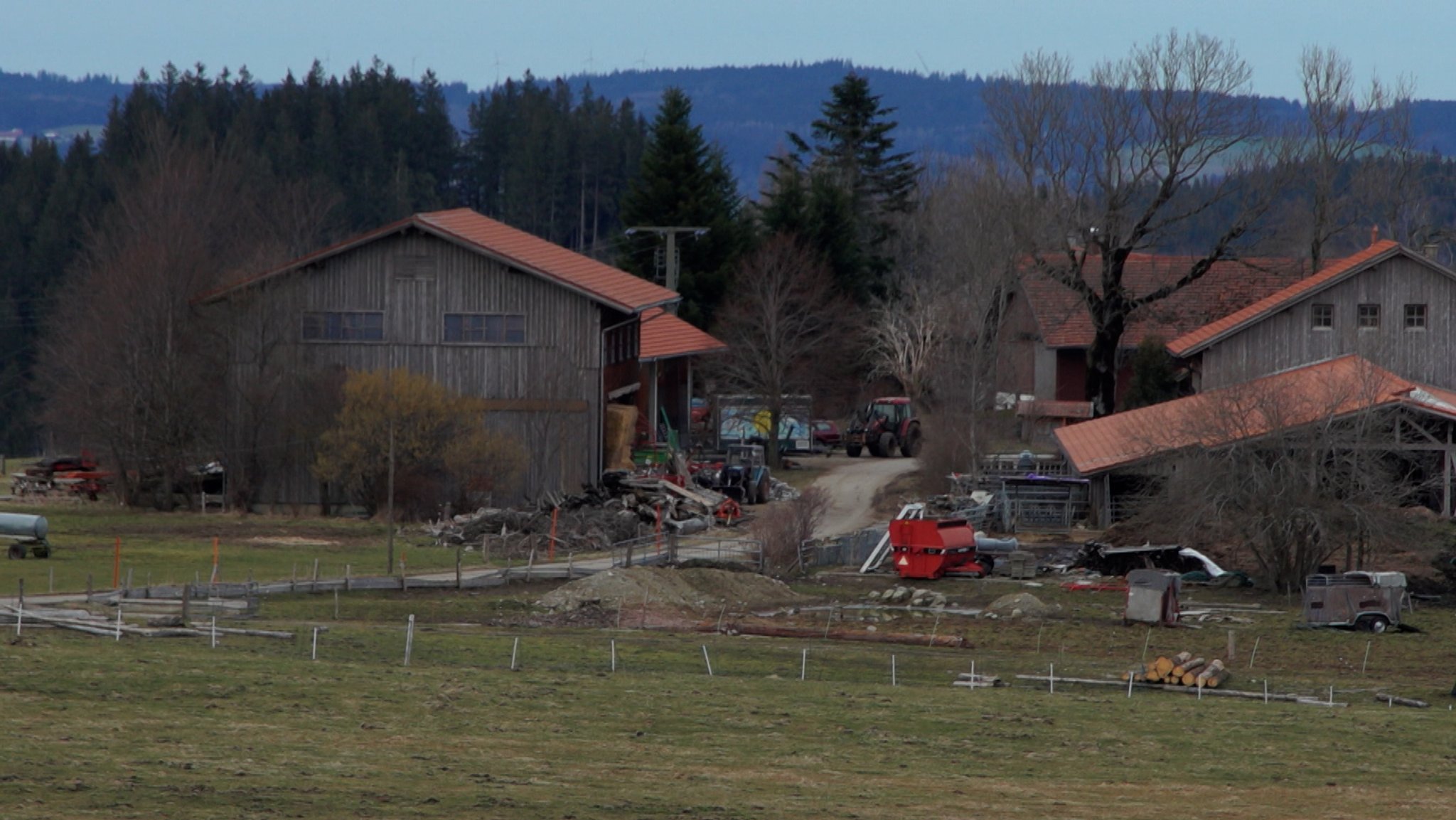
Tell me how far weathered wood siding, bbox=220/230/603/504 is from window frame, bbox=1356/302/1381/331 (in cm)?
2367

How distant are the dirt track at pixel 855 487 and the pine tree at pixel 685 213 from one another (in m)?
14.0

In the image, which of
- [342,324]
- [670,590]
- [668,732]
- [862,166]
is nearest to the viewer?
[668,732]

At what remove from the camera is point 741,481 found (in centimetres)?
5469

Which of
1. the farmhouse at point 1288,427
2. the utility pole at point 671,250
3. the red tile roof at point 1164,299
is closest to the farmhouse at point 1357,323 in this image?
the farmhouse at point 1288,427

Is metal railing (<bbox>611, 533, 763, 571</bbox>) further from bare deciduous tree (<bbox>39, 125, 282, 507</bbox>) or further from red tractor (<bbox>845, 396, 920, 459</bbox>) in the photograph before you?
red tractor (<bbox>845, 396, 920, 459</bbox>)

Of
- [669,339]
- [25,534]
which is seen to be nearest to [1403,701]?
[25,534]

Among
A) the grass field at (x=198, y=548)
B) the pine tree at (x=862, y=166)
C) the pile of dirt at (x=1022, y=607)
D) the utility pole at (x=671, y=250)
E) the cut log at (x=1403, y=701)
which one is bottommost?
the cut log at (x=1403, y=701)

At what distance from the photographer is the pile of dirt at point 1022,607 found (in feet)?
115

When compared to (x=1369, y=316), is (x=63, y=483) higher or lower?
lower

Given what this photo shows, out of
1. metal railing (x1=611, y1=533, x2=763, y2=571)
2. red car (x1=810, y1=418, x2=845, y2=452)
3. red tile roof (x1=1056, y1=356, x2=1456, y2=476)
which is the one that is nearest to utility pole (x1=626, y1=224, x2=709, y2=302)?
red car (x1=810, y1=418, x2=845, y2=452)

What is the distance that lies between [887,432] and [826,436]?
12.8 feet

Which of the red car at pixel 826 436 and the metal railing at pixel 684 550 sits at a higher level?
the red car at pixel 826 436

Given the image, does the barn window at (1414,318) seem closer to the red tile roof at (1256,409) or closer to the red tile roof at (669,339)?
the red tile roof at (1256,409)

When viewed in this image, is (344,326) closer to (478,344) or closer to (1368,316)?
(478,344)
